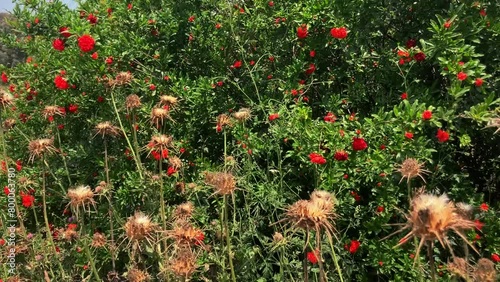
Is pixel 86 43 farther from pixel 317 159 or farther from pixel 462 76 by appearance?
pixel 462 76

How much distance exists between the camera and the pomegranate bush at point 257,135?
232 centimetres

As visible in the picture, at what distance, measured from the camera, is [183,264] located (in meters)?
1.45

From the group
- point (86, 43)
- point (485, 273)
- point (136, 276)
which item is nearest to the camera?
point (485, 273)

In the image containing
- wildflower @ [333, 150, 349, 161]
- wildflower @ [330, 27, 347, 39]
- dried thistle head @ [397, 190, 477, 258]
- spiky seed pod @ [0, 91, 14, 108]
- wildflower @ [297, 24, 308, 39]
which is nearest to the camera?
dried thistle head @ [397, 190, 477, 258]

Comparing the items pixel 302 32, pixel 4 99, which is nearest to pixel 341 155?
pixel 302 32

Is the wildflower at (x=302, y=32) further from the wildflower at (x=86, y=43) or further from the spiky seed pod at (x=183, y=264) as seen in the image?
the spiky seed pod at (x=183, y=264)

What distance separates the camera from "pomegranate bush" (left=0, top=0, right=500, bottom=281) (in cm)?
232

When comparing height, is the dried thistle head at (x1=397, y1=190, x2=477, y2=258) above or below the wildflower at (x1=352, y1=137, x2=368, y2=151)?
above

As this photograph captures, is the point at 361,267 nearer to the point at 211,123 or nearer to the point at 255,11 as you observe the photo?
the point at 211,123

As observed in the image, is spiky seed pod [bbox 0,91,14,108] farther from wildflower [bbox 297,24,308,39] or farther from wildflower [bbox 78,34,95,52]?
wildflower [bbox 297,24,308,39]

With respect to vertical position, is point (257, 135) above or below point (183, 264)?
below

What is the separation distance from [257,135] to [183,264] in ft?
4.95

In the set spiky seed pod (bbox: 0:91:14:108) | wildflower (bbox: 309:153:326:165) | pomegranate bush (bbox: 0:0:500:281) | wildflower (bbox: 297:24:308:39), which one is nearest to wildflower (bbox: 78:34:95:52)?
pomegranate bush (bbox: 0:0:500:281)

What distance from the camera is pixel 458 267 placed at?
1.32 metres
